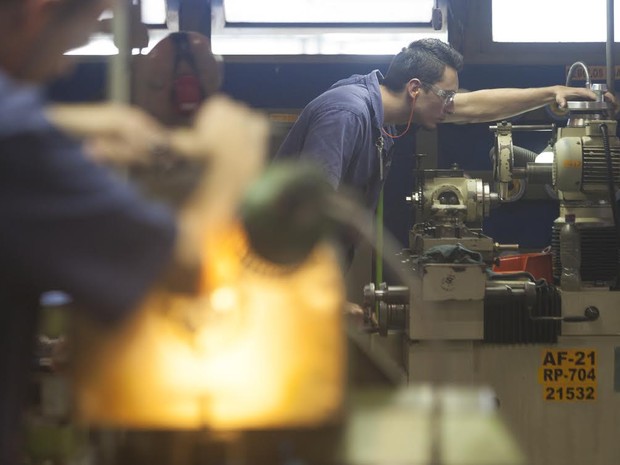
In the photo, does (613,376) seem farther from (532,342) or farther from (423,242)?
(423,242)

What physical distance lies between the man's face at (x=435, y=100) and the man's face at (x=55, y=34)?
2113 millimetres

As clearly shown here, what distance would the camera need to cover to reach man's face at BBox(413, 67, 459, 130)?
302 centimetres

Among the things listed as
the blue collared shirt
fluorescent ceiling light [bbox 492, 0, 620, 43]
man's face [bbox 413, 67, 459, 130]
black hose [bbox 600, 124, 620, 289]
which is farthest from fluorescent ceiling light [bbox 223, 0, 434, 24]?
black hose [bbox 600, 124, 620, 289]

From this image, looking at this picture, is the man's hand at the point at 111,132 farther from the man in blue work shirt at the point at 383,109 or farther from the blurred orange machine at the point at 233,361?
the man in blue work shirt at the point at 383,109

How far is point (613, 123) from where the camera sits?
114 inches

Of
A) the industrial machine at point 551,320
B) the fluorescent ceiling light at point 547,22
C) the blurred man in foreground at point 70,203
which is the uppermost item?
the fluorescent ceiling light at point 547,22

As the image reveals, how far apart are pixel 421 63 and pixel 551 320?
2.89ft

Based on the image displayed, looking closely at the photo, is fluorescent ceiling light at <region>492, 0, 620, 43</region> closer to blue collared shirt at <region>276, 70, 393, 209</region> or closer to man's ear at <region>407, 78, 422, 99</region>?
man's ear at <region>407, 78, 422, 99</region>

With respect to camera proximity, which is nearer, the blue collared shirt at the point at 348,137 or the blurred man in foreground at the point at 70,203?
the blurred man in foreground at the point at 70,203

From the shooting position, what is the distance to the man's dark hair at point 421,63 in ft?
9.78

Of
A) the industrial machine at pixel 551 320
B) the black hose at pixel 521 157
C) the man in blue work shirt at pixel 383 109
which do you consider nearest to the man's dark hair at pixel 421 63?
the man in blue work shirt at pixel 383 109

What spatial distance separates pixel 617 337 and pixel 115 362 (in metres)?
2.12

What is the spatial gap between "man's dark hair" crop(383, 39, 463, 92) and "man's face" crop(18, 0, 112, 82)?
6.80 feet

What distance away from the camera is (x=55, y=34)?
96cm
